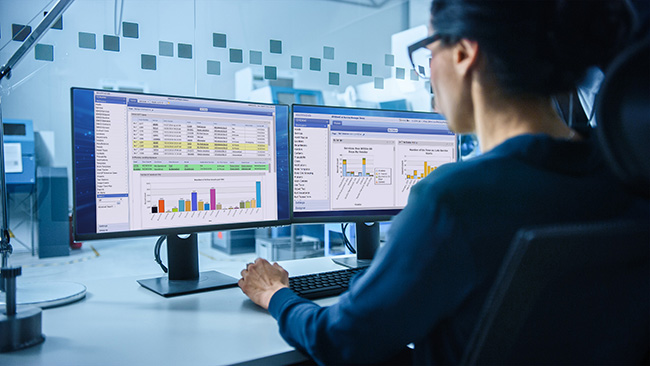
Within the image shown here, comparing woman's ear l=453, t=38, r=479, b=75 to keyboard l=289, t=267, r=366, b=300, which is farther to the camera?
keyboard l=289, t=267, r=366, b=300

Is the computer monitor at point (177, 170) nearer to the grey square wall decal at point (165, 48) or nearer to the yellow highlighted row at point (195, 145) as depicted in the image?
the yellow highlighted row at point (195, 145)

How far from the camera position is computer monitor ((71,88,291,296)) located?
3.60 feet

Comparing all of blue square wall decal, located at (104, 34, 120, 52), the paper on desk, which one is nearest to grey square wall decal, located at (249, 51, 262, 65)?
blue square wall decal, located at (104, 34, 120, 52)

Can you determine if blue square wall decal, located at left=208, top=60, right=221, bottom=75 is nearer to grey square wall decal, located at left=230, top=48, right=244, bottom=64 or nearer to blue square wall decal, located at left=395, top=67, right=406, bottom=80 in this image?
grey square wall decal, located at left=230, top=48, right=244, bottom=64

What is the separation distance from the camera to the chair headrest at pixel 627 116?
428mm

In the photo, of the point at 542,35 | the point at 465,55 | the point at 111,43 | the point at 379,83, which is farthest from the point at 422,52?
the point at 379,83

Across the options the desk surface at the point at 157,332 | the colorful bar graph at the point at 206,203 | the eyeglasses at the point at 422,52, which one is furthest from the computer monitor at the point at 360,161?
the eyeglasses at the point at 422,52

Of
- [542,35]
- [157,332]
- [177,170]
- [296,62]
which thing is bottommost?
[157,332]

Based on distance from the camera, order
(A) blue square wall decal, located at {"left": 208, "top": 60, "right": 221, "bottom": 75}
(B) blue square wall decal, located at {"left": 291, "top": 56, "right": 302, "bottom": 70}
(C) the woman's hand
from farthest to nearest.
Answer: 1. (B) blue square wall decal, located at {"left": 291, "top": 56, "right": 302, "bottom": 70}
2. (A) blue square wall decal, located at {"left": 208, "top": 60, "right": 221, "bottom": 75}
3. (C) the woman's hand

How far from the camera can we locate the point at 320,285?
1.14 meters

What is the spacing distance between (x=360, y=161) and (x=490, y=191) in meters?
0.90

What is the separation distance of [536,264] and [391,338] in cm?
23

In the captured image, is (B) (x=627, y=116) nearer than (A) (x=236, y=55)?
Yes

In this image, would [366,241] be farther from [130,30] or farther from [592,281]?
[130,30]
